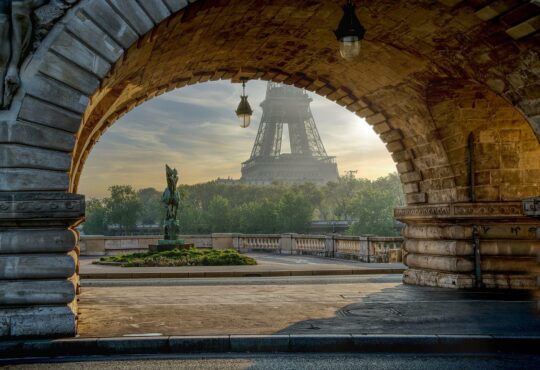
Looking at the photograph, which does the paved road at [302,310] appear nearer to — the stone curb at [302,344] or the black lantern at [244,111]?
the stone curb at [302,344]

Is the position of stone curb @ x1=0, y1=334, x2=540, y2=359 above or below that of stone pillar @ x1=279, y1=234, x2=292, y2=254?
below

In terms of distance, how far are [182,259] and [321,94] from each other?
11.4 metres

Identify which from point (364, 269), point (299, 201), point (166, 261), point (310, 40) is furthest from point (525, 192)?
point (299, 201)

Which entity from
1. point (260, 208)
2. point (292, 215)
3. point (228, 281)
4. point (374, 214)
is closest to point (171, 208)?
point (228, 281)

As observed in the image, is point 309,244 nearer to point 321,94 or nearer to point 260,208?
point 321,94

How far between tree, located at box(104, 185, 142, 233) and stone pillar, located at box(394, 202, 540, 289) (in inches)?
3453

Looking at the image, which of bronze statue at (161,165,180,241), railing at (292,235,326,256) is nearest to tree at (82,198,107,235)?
railing at (292,235,326,256)

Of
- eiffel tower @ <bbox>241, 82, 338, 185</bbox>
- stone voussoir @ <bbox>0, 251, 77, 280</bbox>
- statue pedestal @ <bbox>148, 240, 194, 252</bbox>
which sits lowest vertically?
statue pedestal @ <bbox>148, 240, 194, 252</bbox>

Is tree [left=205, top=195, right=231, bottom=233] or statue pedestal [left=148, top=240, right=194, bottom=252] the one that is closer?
statue pedestal [left=148, top=240, right=194, bottom=252]

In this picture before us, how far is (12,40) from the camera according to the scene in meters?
7.59

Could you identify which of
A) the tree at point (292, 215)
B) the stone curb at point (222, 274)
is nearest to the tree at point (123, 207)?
Result: the tree at point (292, 215)

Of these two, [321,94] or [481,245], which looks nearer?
[481,245]

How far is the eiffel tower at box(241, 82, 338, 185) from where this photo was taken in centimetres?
13500

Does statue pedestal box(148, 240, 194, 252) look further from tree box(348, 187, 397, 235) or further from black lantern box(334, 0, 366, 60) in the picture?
tree box(348, 187, 397, 235)
